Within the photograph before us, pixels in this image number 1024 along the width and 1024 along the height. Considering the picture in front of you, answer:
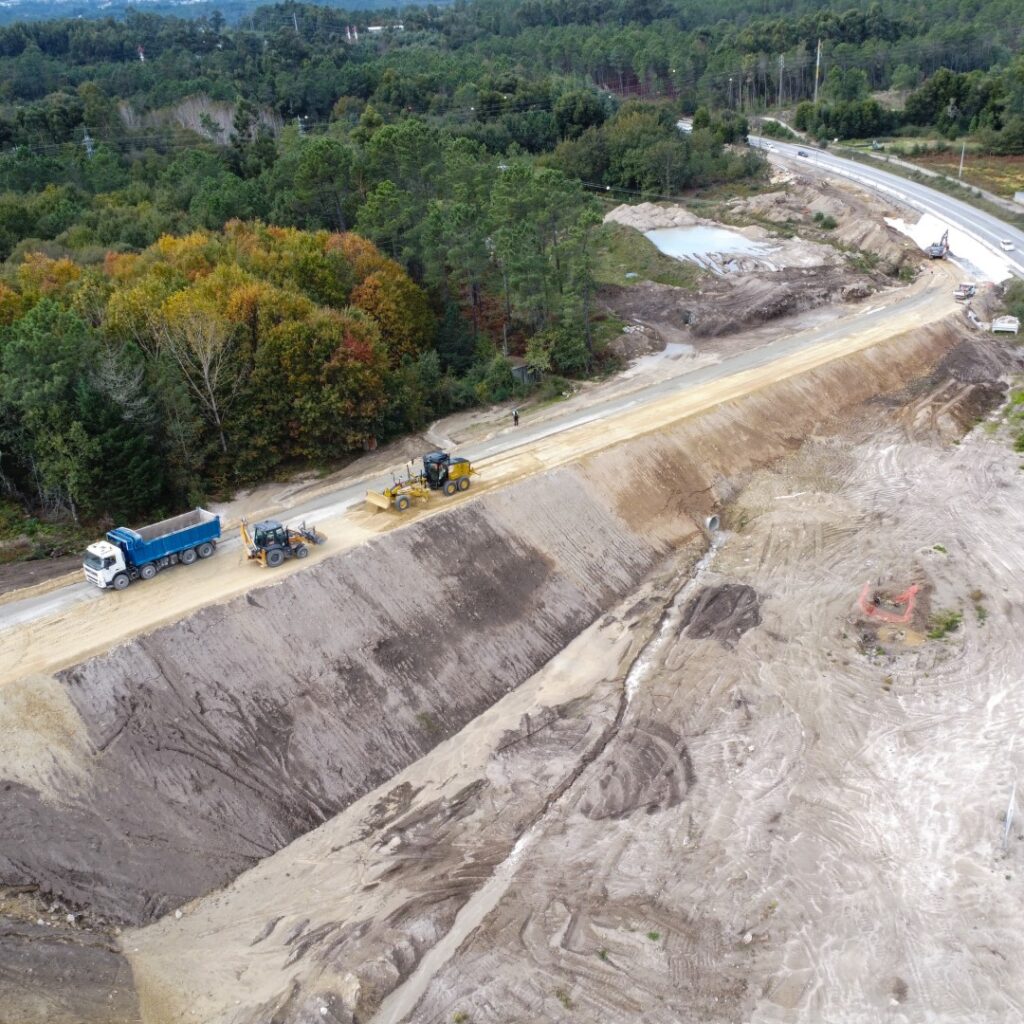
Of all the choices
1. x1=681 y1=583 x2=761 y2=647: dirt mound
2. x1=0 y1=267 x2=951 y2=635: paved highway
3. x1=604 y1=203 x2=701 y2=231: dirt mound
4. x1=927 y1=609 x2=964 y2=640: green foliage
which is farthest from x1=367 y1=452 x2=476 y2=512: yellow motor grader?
x1=604 y1=203 x2=701 y2=231: dirt mound

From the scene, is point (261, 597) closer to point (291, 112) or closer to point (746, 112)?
point (291, 112)

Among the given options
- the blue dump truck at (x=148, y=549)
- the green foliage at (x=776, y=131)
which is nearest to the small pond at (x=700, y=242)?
the green foliage at (x=776, y=131)

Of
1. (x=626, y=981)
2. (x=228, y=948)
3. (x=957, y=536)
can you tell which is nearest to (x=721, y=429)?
(x=957, y=536)

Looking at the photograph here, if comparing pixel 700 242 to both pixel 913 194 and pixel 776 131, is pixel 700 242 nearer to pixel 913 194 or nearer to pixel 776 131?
pixel 913 194

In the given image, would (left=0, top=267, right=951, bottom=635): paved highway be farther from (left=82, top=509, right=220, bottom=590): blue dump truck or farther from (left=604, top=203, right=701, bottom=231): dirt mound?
(left=604, top=203, right=701, bottom=231): dirt mound

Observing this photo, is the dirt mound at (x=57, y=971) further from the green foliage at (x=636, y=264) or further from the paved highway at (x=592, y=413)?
the green foliage at (x=636, y=264)
